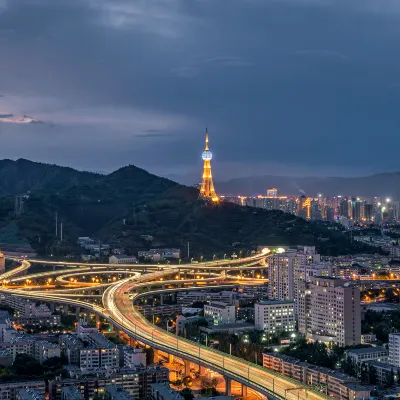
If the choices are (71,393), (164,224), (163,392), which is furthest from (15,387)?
(164,224)

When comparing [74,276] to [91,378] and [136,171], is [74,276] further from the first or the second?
[136,171]

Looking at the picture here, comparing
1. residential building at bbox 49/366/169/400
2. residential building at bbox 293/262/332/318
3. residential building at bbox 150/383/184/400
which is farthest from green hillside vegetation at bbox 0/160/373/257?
residential building at bbox 150/383/184/400

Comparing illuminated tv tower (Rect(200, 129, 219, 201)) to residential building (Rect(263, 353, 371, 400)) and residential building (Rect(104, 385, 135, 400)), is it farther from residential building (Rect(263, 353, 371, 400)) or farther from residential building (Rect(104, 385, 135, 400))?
residential building (Rect(104, 385, 135, 400))

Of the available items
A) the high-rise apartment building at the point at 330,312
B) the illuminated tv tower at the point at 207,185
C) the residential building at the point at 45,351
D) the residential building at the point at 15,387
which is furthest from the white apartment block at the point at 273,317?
the illuminated tv tower at the point at 207,185

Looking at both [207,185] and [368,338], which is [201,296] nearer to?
[368,338]

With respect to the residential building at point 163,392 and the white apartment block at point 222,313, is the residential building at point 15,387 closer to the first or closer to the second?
the residential building at point 163,392
